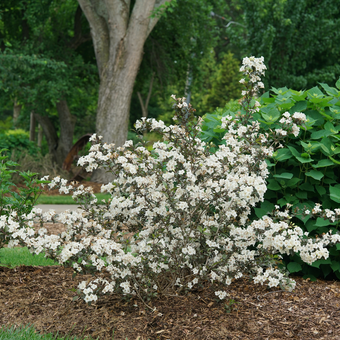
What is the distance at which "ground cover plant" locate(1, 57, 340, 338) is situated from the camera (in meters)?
2.57

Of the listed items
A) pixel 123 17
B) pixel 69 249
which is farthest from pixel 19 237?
pixel 123 17

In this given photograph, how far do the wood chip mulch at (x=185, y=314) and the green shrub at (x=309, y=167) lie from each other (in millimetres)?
510

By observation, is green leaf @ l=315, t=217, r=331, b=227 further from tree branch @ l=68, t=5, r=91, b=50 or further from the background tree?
tree branch @ l=68, t=5, r=91, b=50

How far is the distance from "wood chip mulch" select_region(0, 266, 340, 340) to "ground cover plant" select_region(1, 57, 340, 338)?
2 cm

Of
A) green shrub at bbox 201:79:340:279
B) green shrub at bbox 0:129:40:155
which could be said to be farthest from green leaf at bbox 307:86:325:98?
green shrub at bbox 0:129:40:155

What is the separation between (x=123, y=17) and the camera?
9.85 meters

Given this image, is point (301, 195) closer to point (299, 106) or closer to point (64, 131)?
point (299, 106)

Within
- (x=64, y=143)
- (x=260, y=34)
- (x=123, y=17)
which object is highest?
(x=260, y=34)

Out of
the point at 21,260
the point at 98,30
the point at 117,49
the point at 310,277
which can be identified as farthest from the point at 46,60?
the point at 310,277

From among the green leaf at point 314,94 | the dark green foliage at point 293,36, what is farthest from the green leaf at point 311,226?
the dark green foliage at point 293,36

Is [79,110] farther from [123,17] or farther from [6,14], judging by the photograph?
[123,17]

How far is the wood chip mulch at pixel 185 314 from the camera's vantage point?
2576mm

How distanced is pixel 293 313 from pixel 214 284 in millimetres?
621

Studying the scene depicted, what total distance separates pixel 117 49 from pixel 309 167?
25.0 ft
